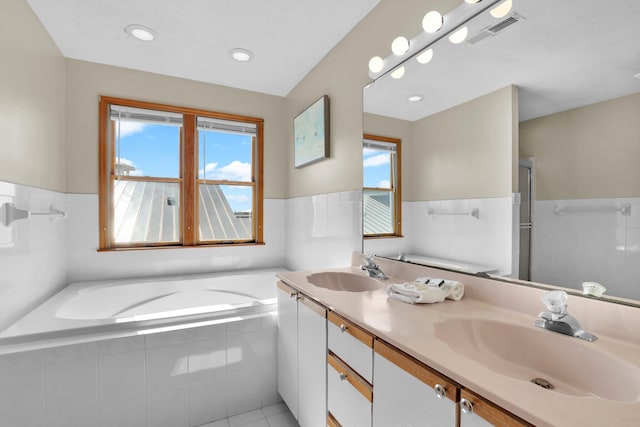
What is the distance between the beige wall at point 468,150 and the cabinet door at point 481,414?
0.82 m

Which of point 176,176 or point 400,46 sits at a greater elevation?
point 400,46

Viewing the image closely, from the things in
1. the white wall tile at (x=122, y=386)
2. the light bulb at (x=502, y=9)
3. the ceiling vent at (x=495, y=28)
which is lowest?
the white wall tile at (x=122, y=386)

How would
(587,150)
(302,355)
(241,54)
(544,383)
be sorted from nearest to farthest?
1. (544,383)
2. (587,150)
3. (302,355)
4. (241,54)

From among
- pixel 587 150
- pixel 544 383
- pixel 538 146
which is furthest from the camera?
pixel 538 146

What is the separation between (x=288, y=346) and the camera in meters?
1.79

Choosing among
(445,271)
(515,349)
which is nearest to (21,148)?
(445,271)

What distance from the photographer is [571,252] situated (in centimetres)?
102

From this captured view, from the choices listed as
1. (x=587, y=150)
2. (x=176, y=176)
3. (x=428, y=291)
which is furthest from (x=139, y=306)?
(x=587, y=150)

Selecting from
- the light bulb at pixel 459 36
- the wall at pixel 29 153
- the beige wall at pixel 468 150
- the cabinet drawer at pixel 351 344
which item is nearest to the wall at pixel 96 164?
the wall at pixel 29 153

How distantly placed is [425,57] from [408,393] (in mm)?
1493

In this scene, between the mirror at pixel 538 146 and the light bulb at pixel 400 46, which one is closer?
the mirror at pixel 538 146

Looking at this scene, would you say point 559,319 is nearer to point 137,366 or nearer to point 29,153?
point 137,366

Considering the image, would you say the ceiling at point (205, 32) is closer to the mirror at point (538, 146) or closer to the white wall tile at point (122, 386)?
the mirror at point (538, 146)

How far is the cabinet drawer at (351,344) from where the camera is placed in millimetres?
1047
